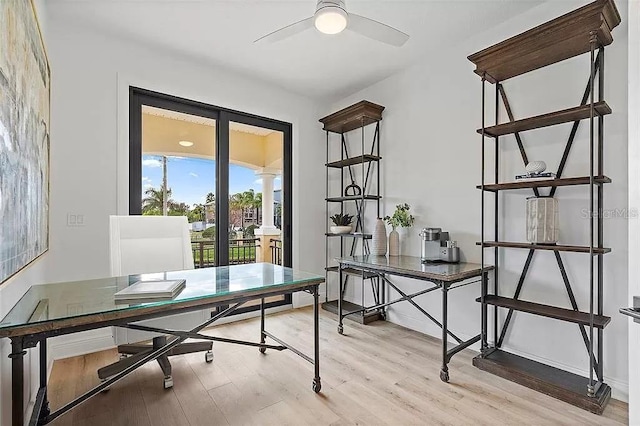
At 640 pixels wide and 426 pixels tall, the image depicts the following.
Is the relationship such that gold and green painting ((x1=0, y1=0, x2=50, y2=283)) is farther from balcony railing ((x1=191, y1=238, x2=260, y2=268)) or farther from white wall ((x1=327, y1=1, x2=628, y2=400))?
white wall ((x1=327, y1=1, x2=628, y2=400))

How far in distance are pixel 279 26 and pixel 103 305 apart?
2.38 metres

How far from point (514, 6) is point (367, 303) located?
3.08 meters

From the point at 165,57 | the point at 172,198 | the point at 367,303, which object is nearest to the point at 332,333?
the point at 367,303

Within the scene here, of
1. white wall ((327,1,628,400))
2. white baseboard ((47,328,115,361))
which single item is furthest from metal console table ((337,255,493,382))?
white baseboard ((47,328,115,361))

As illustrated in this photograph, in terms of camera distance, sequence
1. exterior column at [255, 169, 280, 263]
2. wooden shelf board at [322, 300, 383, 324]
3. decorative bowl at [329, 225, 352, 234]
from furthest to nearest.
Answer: exterior column at [255, 169, 280, 263], decorative bowl at [329, 225, 352, 234], wooden shelf board at [322, 300, 383, 324]

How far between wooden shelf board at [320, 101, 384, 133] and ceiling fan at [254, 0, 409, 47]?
139 cm

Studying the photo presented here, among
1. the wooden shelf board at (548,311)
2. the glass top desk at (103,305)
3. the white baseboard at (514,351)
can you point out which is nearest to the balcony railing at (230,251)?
the glass top desk at (103,305)

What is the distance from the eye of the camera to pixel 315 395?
2080 mm

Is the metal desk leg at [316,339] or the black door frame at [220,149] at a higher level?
the black door frame at [220,149]

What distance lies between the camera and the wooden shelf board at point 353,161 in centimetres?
362

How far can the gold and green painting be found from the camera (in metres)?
1.20

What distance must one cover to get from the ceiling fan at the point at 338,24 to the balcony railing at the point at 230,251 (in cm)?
219

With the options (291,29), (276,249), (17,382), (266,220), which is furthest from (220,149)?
(17,382)

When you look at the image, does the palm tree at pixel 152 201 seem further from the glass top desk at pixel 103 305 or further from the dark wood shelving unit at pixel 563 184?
the dark wood shelving unit at pixel 563 184
